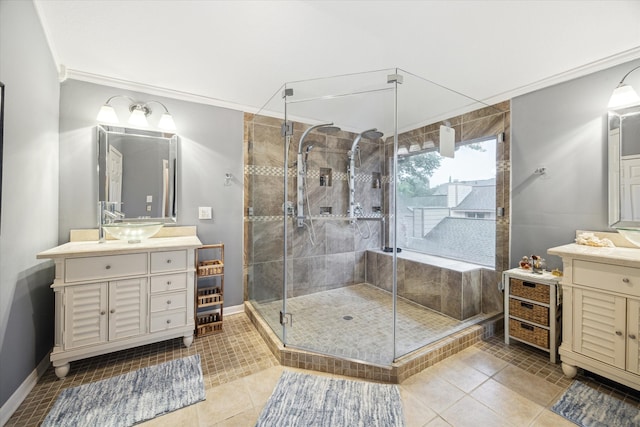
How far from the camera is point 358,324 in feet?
7.72

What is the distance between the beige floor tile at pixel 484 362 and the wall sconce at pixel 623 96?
2.01 meters

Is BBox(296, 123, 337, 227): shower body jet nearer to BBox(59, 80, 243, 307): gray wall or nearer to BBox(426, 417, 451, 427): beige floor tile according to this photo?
BBox(59, 80, 243, 307): gray wall

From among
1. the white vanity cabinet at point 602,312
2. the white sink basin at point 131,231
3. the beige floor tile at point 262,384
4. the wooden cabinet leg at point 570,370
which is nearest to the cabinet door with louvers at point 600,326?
the white vanity cabinet at point 602,312

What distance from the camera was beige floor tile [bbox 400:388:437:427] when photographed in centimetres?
138

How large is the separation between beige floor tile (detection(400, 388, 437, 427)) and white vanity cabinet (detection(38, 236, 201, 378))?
1.63 meters

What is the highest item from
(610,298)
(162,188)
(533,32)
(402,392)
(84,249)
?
(533,32)

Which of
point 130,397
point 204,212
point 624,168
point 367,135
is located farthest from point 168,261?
point 624,168

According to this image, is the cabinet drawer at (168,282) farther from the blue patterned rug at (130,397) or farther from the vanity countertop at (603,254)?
the vanity countertop at (603,254)

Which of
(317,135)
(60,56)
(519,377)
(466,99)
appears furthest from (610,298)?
(60,56)

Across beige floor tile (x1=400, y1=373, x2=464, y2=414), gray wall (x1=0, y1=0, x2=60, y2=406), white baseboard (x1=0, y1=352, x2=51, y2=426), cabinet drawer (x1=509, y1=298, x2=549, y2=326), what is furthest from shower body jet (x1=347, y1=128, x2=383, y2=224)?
white baseboard (x1=0, y1=352, x2=51, y2=426)

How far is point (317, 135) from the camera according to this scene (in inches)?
116

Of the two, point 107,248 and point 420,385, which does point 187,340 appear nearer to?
point 107,248

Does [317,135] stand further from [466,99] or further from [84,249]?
[84,249]

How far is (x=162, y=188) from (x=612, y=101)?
12.0ft
